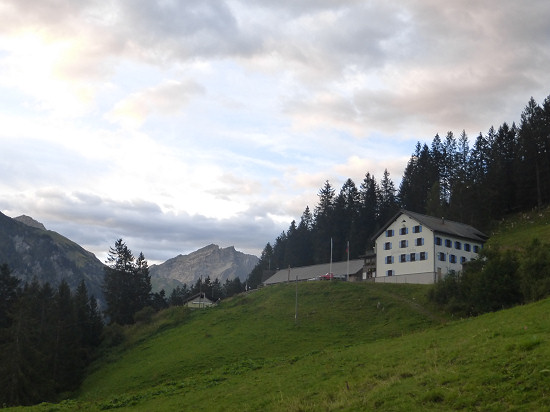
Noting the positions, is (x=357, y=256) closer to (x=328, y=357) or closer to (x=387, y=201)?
(x=387, y=201)

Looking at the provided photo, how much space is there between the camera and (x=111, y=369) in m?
67.4

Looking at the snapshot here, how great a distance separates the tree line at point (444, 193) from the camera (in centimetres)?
11025

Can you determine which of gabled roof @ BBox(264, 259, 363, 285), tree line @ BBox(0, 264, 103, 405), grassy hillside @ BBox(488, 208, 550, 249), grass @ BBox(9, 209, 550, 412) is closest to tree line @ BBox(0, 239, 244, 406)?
tree line @ BBox(0, 264, 103, 405)

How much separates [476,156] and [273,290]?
77.0 metres

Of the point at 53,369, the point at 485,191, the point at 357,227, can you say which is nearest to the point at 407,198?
the point at 357,227

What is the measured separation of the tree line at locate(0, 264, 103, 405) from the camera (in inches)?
2306

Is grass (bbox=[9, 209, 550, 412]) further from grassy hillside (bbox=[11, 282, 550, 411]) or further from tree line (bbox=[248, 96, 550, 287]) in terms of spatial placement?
tree line (bbox=[248, 96, 550, 287])

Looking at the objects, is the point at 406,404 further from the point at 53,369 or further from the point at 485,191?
the point at 485,191

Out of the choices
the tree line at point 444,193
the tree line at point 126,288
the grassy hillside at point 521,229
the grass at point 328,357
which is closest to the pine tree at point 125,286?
the tree line at point 126,288

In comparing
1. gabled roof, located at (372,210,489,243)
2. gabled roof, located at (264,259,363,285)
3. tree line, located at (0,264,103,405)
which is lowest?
tree line, located at (0,264,103,405)

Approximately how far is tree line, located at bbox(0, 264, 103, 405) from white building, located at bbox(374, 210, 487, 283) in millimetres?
47164

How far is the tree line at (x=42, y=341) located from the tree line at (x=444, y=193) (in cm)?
4592

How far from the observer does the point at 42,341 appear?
7450 centimetres

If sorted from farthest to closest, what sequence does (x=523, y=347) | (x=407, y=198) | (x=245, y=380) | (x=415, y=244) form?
(x=407, y=198) → (x=415, y=244) → (x=245, y=380) → (x=523, y=347)
